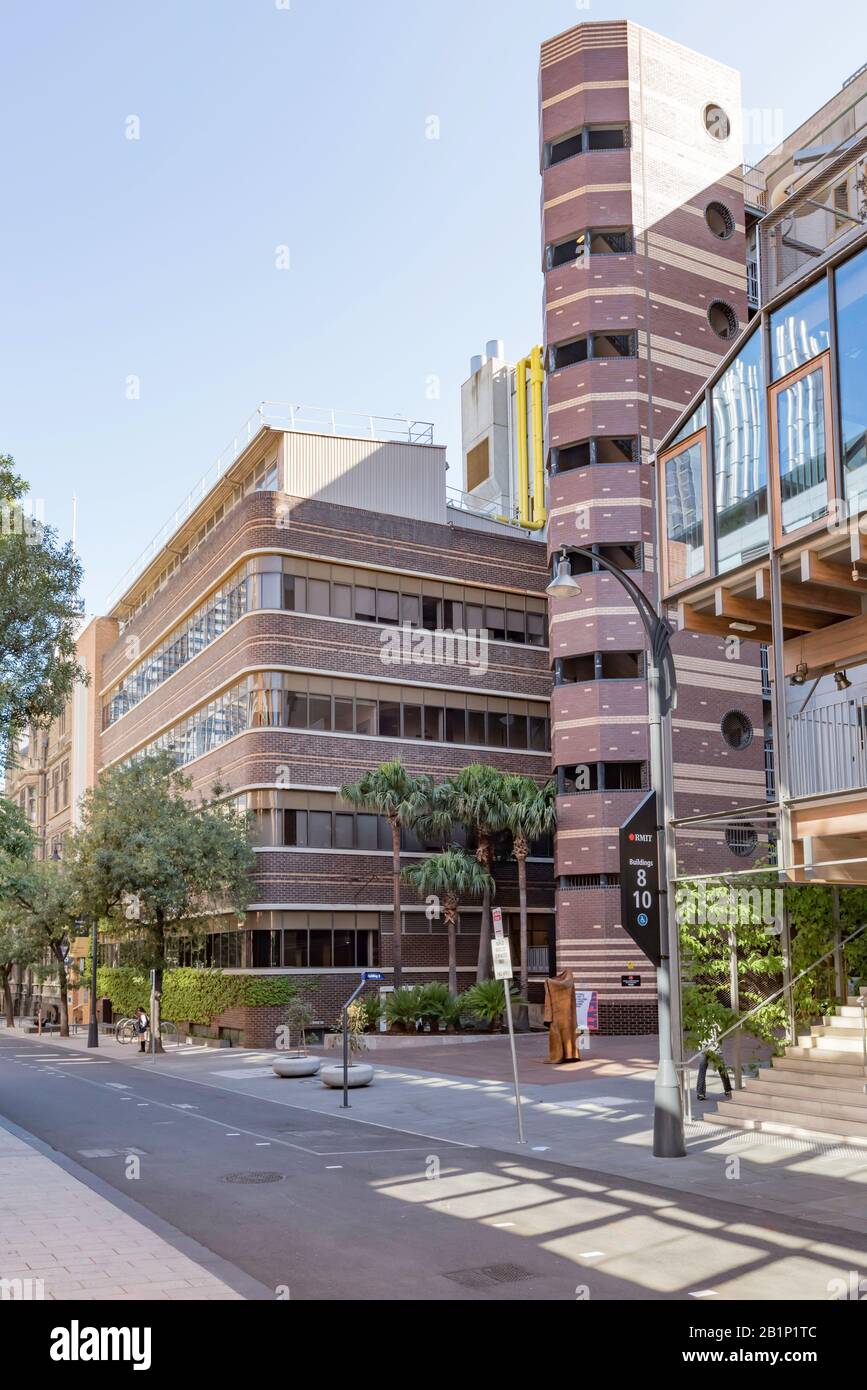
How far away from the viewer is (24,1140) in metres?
18.2

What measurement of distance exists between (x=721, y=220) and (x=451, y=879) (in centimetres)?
2346

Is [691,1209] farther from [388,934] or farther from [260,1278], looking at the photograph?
[388,934]

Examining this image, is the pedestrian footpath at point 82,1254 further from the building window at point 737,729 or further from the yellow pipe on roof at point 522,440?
the yellow pipe on roof at point 522,440

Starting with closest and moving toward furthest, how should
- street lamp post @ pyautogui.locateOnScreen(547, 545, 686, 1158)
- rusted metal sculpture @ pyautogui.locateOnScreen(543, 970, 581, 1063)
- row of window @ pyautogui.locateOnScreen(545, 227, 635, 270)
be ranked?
1. street lamp post @ pyautogui.locateOnScreen(547, 545, 686, 1158)
2. rusted metal sculpture @ pyautogui.locateOnScreen(543, 970, 581, 1063)
3. row of window @ pyautogui.locateOnScreen(545, 227, 635, 270)

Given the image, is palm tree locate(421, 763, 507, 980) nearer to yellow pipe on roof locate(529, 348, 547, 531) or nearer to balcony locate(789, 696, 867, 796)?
yellow pipe on roof locate(529, 348, 547, 531)

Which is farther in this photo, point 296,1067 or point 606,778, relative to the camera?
point 606,778

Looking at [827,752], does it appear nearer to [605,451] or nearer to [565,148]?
[605,451]

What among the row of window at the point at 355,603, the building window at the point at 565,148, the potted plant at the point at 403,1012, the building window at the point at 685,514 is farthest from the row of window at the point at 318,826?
the building window at the point at 685,514

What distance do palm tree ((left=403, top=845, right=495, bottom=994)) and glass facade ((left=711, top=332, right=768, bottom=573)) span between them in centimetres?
2268

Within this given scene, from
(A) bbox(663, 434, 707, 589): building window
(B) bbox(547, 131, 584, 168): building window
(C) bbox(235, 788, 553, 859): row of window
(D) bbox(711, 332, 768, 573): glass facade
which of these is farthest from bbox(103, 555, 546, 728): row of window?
(D) bbox(711, 332, 768, 573): glass facade

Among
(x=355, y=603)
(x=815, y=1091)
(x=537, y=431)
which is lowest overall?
(x=815, y=1091)

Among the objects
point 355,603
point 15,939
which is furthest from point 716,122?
point 15,939

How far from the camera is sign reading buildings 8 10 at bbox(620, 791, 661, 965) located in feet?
51.1

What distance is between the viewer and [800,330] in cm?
1758
